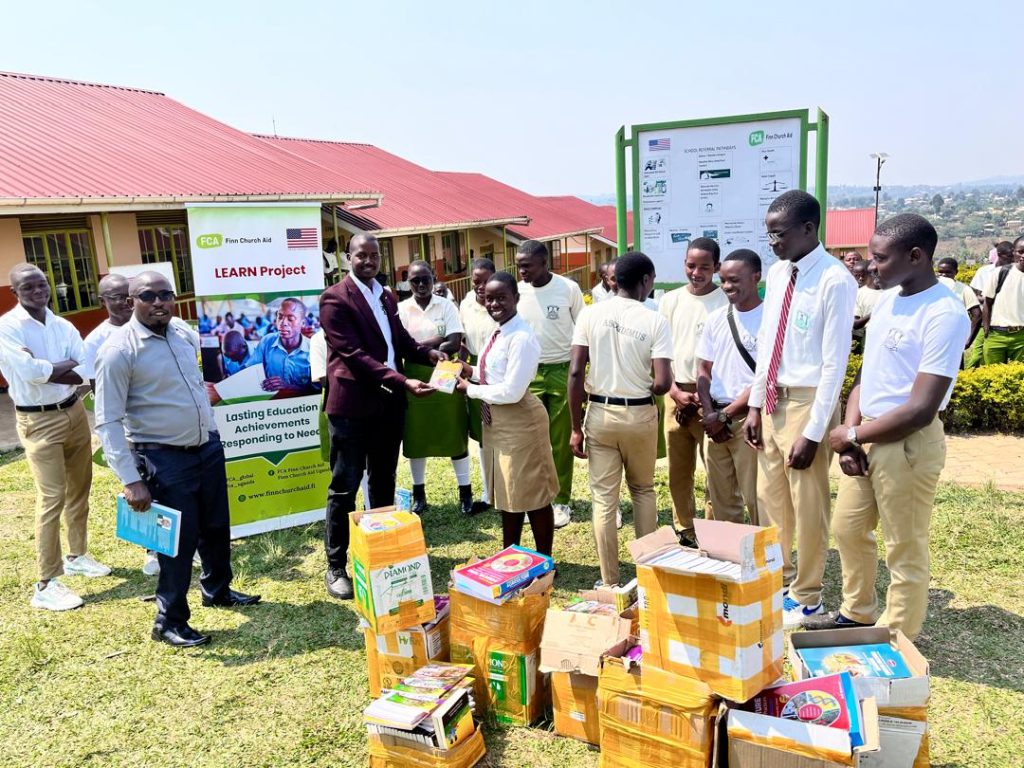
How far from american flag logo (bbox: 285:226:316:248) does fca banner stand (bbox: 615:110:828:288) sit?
7.91 ft

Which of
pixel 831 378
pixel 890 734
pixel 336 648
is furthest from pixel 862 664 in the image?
pixel 336 648

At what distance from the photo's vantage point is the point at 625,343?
4160mm

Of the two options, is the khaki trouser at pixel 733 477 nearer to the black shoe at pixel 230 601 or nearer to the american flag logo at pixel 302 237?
the black shoe at pixel 230 601

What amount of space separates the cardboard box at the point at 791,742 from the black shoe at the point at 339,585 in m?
2.75

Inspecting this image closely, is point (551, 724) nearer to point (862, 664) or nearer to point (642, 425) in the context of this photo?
point (862, 664)

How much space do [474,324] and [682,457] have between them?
1.89 m

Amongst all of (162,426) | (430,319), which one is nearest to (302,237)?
(430,319)

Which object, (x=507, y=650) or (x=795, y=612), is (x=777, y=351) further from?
(x=507, y=650)

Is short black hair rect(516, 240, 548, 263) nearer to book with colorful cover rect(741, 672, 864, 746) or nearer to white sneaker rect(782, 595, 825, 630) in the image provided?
white sneaker rect(782, 595, 825, 630)

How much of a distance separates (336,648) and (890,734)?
8.95 feet

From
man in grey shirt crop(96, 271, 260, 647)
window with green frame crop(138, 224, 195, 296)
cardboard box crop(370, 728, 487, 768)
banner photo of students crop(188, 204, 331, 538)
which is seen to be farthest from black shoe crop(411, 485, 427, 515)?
window with green frame crop(138, 224, 195, 296)

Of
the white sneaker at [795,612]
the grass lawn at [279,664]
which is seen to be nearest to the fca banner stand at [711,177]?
the grass lawn at [279,664]

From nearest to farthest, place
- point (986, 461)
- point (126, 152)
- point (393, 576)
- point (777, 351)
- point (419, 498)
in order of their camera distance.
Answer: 1. point (393, 576)
2. point (777, 351)
3. point (419, 498)
4. point (986, 461)
5. point (126, 152)

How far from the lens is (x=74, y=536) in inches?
206
